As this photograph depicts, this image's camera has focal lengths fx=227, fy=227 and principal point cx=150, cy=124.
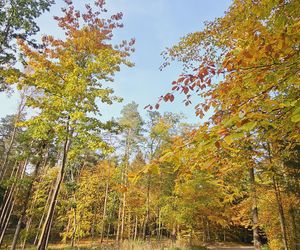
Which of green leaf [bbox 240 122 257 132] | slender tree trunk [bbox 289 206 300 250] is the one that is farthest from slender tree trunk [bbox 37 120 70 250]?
slender tree trunk [bbox 289 206 300 250]

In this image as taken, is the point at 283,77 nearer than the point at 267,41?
Yes

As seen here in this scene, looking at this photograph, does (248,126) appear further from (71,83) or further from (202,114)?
(71,83)

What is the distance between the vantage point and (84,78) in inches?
321

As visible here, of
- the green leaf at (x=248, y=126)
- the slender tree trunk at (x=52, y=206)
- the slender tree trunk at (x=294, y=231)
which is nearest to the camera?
the green leaf at (x=248, y=126)

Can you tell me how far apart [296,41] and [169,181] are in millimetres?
17654

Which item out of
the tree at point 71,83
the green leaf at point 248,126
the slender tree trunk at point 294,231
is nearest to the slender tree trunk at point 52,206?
the tree at point 71,83

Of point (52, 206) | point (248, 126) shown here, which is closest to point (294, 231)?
point (52, 206)

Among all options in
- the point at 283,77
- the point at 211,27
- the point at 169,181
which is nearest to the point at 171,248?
the point at 169,181

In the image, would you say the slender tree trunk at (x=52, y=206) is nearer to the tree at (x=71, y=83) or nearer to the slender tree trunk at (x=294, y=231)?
the tree at (x=71, y=83)

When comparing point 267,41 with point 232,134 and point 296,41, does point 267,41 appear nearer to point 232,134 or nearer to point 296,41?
point 296,41

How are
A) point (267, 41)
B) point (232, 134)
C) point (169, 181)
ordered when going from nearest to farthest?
point (232, 134), point (267, 41), point (169, 181)

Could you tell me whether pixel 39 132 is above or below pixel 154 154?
below

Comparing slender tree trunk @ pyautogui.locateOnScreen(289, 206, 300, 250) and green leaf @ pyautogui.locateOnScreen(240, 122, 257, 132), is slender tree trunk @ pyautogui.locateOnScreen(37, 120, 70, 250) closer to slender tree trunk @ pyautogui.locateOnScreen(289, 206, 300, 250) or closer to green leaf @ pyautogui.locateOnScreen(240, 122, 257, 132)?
green leaf @ pyautogui.locateOnScreen(240, 122, 257, 132)

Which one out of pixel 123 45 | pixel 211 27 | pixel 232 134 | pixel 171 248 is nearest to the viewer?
pixel 232 134
